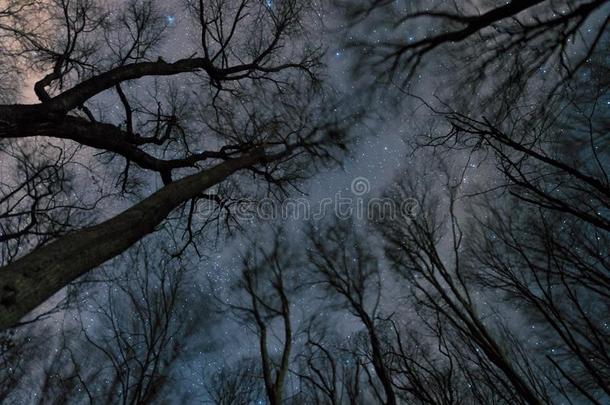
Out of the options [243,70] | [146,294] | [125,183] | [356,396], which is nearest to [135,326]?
[146,294]

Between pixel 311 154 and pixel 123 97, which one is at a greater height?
pixel 311 154

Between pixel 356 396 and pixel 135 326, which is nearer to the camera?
pixel 135 326

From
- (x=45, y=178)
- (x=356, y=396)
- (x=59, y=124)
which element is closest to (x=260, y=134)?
(x=59, y=124)

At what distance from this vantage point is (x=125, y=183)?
6.86m

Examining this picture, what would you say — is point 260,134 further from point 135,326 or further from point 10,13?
point 135,326

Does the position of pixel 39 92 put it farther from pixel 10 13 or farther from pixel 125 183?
pixel 125 183

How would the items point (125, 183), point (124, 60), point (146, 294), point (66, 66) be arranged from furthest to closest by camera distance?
point (146, 294) < point (125, 183) < point (124, 60) < point (66, 66)

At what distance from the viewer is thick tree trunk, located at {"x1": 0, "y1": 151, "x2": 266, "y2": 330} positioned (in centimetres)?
186

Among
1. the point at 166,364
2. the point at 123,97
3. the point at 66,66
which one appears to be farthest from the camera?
the point at 166,364

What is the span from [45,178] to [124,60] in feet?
9.34

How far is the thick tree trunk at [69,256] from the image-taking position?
186cm

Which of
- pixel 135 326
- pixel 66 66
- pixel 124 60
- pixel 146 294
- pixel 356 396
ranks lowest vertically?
pixel 356 396

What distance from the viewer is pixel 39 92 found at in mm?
4473

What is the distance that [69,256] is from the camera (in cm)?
229
